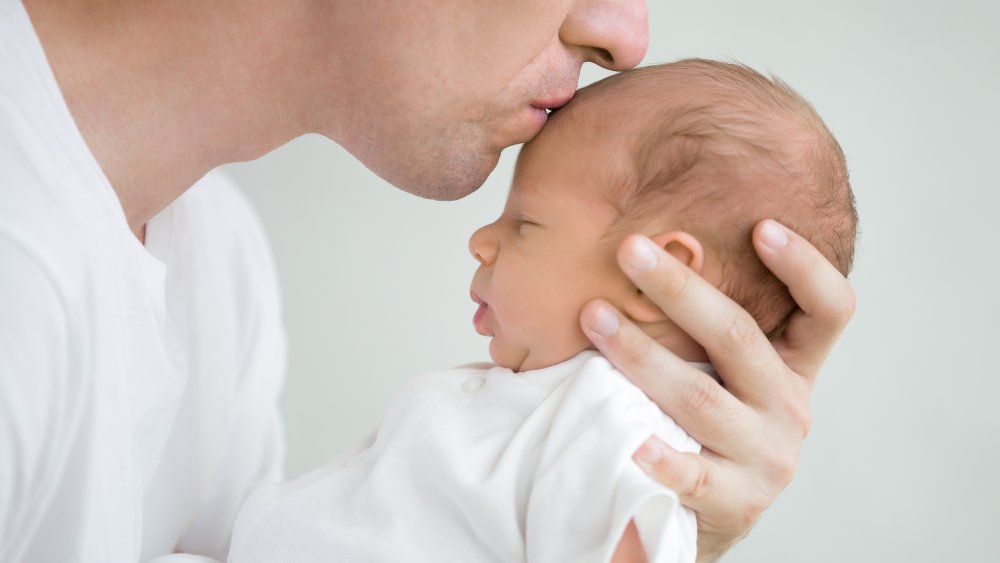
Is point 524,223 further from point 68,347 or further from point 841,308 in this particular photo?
point 68,347

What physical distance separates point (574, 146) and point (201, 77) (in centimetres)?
50

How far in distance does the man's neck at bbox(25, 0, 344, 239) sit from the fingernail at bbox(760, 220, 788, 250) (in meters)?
0.68

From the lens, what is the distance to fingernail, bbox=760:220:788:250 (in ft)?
3.67

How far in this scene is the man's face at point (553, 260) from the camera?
1170 mm

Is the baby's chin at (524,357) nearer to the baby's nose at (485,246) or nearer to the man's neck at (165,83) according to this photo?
the baby's nose at (485,246)

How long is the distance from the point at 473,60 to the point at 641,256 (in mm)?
454

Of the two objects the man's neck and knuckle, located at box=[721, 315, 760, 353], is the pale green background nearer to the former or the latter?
the man's neck

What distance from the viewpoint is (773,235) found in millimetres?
1121

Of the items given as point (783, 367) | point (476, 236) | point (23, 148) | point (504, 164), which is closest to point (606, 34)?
point (476, 236)

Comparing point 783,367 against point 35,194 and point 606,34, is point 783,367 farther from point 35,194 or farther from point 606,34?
point 35,194

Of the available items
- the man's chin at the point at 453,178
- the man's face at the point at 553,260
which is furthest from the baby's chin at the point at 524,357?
the man's chin at the point at 453,178

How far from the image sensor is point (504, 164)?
2.93 m

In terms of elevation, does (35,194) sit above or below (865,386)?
above

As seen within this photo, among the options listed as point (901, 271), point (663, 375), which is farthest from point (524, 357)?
point (901, 271)
